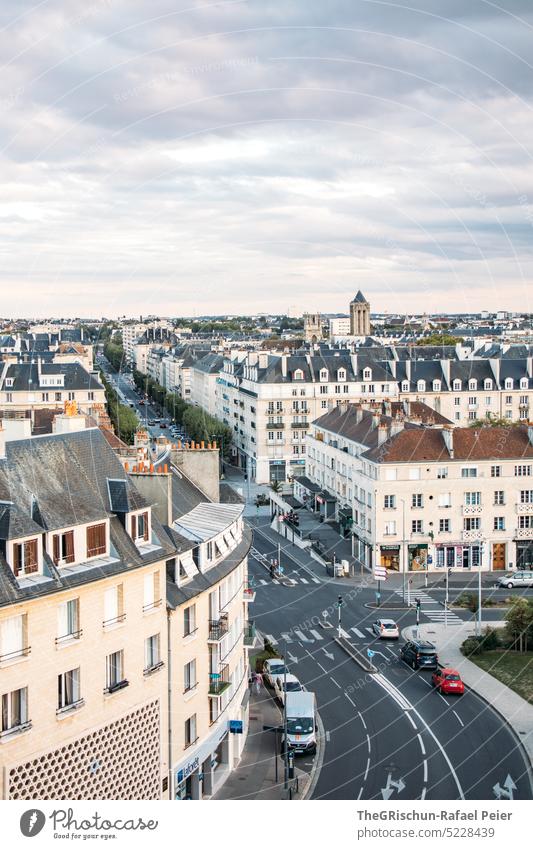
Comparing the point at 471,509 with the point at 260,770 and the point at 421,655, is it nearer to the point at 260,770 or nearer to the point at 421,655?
the point at 421,655

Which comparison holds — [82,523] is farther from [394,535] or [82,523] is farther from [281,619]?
[394,535]

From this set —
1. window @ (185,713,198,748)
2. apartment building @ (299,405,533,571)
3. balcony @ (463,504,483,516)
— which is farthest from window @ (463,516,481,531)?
window @ (185,713,198,748)

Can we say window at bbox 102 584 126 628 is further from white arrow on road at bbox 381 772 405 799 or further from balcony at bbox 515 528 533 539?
balcony at bbox 515 528 533 539

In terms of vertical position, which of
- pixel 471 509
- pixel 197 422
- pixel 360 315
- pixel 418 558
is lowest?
pixel 418 558

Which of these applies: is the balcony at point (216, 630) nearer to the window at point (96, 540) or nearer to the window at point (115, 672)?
the window at point (115, 672)

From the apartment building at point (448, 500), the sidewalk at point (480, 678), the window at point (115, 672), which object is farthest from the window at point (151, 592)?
the apartment building at point (448, 500)

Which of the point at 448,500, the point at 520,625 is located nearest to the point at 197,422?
the point at 448,500

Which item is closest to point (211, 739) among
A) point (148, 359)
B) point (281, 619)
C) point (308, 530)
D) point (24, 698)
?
point (24, 698)
